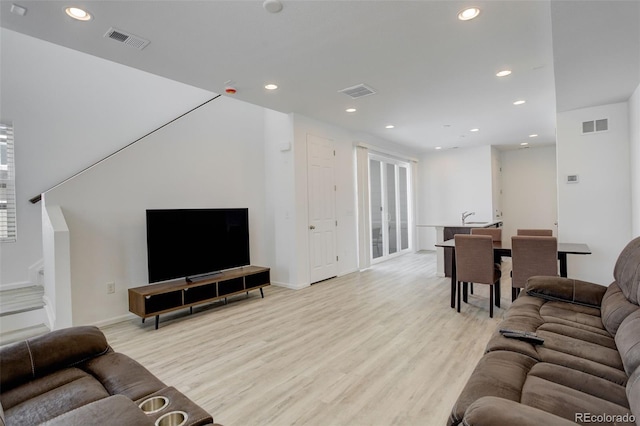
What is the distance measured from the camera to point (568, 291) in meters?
2.43

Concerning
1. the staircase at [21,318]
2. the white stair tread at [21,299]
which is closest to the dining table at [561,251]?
the staircase at [21,318]

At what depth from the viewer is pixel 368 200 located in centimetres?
666

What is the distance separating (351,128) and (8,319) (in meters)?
5.43

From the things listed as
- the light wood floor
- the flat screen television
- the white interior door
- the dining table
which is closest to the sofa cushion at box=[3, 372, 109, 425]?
the light wood floor

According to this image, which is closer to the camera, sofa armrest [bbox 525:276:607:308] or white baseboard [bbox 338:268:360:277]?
sofa armrest [bbox 525:276:607:308]

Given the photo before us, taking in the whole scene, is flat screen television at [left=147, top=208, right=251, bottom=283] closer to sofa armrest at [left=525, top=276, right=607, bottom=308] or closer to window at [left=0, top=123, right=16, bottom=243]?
window at [left=0, top=123, right=16, bottom=243]


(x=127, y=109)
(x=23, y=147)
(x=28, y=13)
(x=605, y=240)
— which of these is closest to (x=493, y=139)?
(x=605, y=240)

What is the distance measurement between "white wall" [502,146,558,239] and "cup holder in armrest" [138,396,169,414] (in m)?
8.58

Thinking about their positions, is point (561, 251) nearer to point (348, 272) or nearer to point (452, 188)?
point (348, 272)

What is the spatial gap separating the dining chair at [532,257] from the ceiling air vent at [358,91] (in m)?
2.42

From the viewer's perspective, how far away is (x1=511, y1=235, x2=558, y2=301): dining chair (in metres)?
3.26

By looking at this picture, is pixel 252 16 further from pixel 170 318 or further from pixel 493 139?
pixel 493 139

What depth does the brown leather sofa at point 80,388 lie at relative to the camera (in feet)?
3.30

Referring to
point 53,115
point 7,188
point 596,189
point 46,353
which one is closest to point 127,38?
point 46,353
